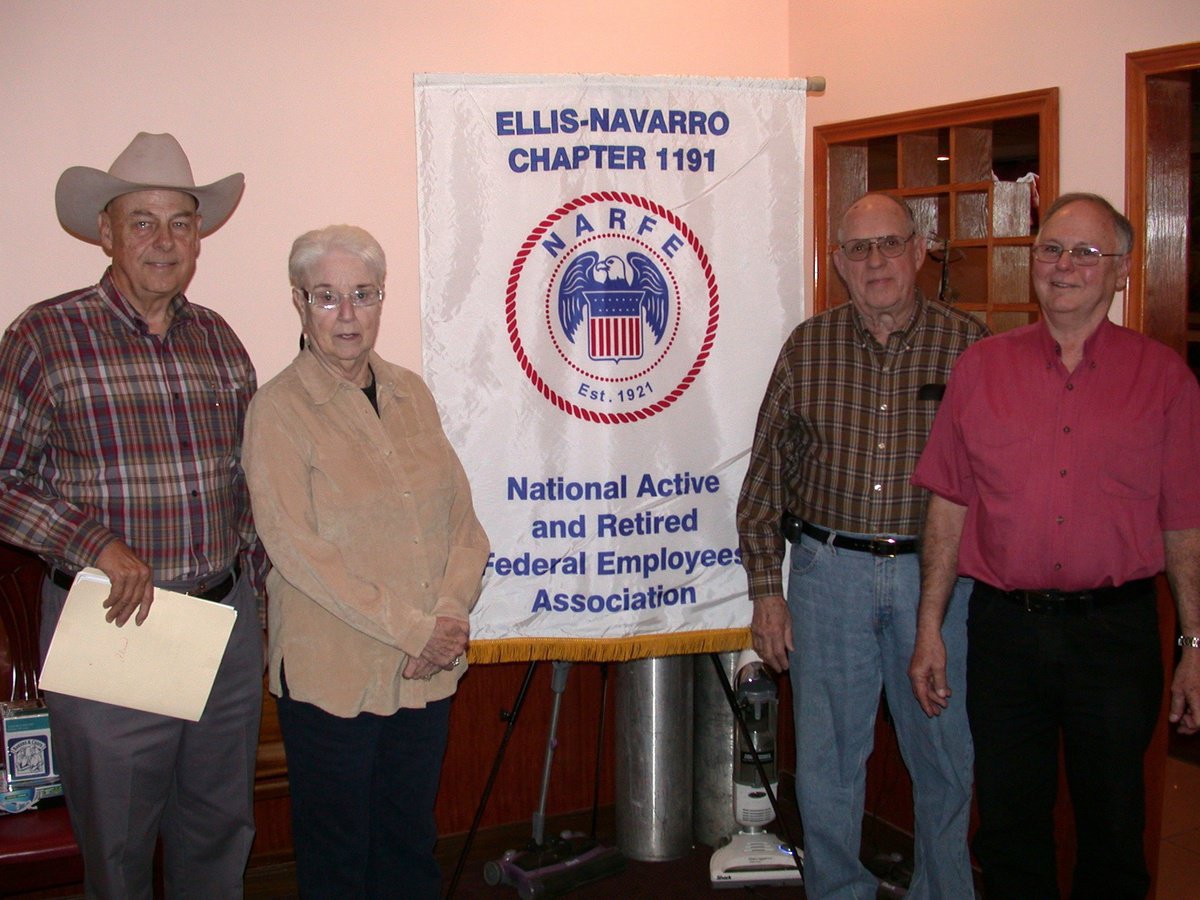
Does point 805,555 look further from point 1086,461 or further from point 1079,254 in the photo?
point 1079,254

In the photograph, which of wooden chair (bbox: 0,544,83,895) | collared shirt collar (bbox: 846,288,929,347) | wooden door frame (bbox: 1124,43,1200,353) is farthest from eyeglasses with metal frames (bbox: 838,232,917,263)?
wooden chair (bbox: 0,544,83,895)

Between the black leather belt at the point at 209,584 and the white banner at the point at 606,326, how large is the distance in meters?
0.64

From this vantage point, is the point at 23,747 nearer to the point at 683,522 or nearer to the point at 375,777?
the point at 375,777

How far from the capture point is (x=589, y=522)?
8.76ft

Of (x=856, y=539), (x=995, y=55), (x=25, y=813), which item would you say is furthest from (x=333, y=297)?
(x=995, y=55)

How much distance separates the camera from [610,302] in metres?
2.63

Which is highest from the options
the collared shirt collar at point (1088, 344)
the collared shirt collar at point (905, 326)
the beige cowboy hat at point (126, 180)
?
the beige cowboy hat at point (126, 180)

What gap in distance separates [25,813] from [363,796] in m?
0.90

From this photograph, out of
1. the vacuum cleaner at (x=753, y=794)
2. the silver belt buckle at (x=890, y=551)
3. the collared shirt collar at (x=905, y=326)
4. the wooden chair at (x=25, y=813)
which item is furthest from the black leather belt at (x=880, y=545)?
the wooden chair at (x=25, y=813)

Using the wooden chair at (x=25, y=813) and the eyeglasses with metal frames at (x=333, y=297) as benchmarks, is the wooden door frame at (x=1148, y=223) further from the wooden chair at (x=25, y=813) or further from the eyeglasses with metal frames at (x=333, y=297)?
the wooden chair at (x=25, y=813)

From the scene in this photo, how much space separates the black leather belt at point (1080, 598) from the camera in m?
2.12

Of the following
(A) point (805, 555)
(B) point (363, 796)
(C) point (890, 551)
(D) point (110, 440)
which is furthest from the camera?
(A) point (805, 555)

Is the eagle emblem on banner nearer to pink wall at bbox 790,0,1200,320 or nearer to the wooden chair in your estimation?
pink wall at bbox 790,0,1200,320

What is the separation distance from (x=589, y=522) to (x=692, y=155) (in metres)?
0.94
